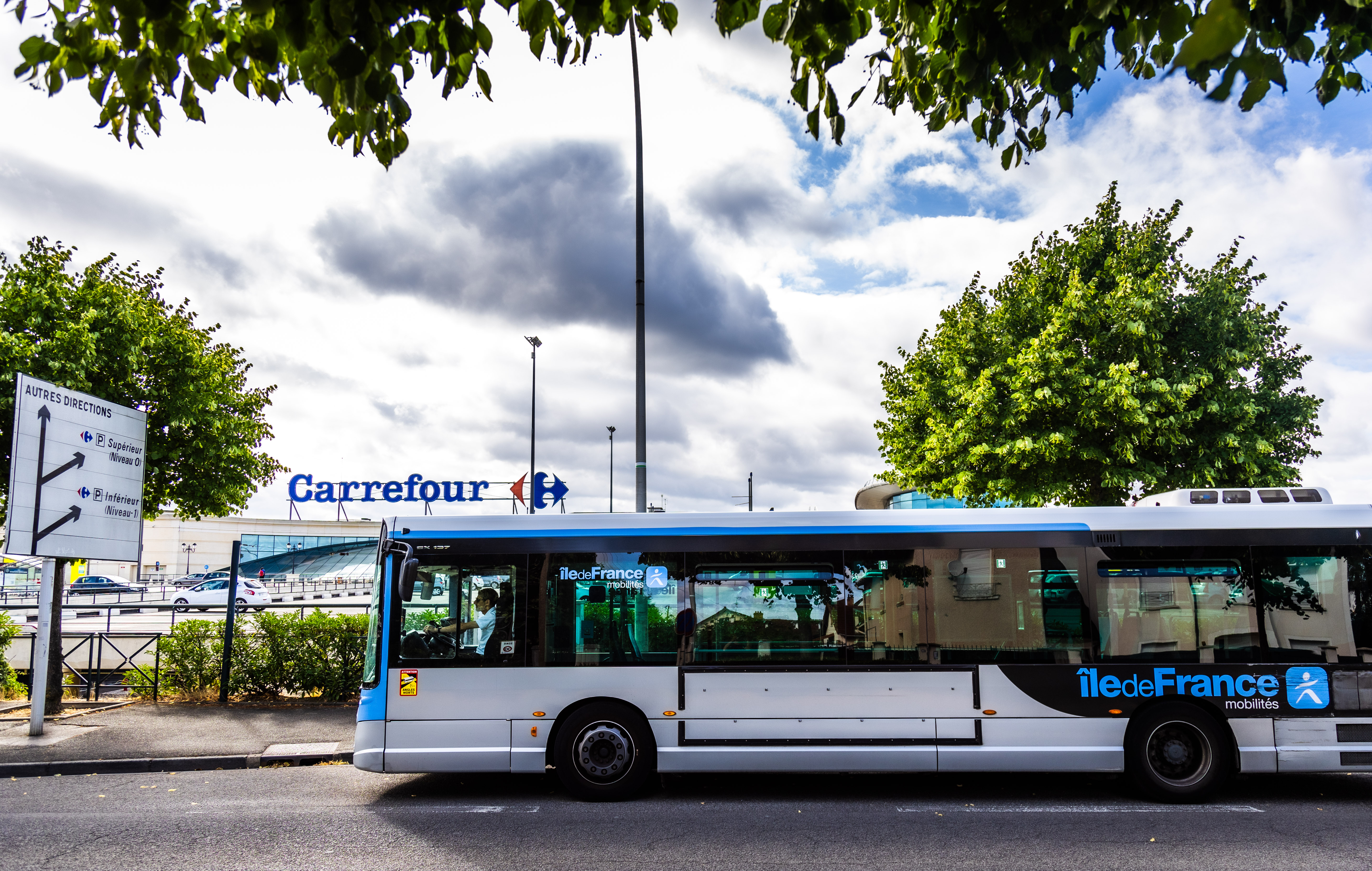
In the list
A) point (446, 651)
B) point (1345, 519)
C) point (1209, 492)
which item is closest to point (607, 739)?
point (446, 651)

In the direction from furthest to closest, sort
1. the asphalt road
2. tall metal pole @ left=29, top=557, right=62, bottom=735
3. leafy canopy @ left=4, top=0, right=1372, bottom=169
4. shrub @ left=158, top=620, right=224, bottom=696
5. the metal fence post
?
shrub @ left=158, top=620, right=224, bottom=696 < the metal fence post < tall metal pole @ left=29, top=557, right=62, bottom=735 < the asphalt road < leafy canopy @ left=4, top=0, right=1372, bottom=169

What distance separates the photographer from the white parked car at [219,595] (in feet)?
126

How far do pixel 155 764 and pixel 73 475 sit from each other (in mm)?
4195

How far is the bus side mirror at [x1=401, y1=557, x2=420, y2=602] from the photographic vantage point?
8.12 m

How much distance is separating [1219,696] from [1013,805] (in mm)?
2132

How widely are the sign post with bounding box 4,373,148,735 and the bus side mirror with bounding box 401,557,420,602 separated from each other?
5.52 m

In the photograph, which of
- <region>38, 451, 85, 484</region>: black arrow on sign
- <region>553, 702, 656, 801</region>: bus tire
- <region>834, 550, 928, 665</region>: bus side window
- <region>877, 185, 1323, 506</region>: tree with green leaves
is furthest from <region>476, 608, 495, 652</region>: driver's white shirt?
<region>877, 185, 1323, 506</region>: tree with green leaves

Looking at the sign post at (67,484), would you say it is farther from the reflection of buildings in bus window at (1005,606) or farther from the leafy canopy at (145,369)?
the reflection of buildings in bus window at (1005,606)

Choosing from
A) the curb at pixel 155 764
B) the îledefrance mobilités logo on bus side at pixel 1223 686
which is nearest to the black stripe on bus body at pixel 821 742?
the îledefrance mobilités logo on bus side at pixel 1223 686

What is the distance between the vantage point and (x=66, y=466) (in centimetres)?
1136

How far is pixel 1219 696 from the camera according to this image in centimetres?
797

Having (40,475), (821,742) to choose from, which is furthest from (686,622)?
(40,475)

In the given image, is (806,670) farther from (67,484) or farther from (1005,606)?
(67,484)

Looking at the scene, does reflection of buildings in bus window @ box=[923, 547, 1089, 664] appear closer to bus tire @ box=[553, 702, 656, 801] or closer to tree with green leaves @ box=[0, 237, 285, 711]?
bus tire @ box=[553, 702, 656, 801]
